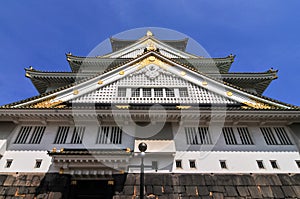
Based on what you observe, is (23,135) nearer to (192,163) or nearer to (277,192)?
(192,163)

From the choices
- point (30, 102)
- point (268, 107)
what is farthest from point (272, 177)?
point (30, 102)

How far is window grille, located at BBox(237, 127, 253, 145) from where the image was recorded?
975 centimetres

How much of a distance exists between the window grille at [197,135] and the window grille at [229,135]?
107 cm

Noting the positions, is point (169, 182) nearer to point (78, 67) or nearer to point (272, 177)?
point (272, 177)

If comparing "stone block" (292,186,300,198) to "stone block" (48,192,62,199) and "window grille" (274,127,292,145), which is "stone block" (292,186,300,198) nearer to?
"window grille" (274,127,292,145)

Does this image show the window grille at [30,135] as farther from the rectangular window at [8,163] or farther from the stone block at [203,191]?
the stone block at [203,191]

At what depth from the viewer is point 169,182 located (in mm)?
8172

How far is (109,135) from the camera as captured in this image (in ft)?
31.8

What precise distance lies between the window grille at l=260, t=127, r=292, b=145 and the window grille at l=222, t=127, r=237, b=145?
1883mm

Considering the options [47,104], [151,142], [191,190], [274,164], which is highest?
[47,104]

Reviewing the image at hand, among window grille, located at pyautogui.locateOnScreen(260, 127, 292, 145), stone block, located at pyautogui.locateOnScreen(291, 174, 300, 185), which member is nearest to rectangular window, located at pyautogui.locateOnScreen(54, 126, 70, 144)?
window grille, located at pyautogui.locateOnScreen(260, 127, 292, 145)

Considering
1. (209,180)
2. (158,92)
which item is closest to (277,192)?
A: (209,180)

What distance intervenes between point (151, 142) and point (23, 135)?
297 inches

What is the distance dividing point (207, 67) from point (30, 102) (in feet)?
54.8
